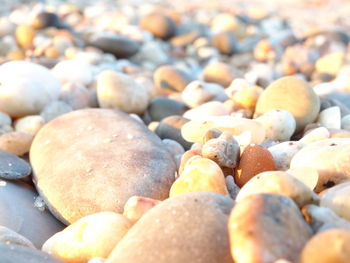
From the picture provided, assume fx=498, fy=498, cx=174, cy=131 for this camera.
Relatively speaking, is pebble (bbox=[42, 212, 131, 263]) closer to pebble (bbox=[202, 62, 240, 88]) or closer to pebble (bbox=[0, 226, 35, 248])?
pebble (bbox=[0, 226, 35, 248])

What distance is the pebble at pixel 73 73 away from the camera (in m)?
3.12

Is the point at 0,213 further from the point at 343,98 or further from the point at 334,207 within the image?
the point at 343,98

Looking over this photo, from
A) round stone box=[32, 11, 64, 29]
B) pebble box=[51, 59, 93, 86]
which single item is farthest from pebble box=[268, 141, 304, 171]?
round stone box=[32, 11, 64, 29]

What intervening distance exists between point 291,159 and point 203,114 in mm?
789

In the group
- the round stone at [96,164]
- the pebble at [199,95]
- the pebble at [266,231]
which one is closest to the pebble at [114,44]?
the pebble at [199,95]

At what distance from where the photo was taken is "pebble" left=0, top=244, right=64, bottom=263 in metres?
1.33

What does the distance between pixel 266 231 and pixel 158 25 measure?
4.80 metres

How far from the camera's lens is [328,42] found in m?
6.05

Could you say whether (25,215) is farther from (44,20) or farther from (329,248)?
(44,20)

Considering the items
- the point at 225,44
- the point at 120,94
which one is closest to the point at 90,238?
the point at 120,94

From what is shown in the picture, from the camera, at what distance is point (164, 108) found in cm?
299

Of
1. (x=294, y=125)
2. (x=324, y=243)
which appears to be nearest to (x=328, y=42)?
(x=294, y=125)

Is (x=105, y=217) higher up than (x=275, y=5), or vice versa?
(x=105, y=217)

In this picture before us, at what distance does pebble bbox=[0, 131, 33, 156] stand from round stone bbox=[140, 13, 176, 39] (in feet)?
11.5
